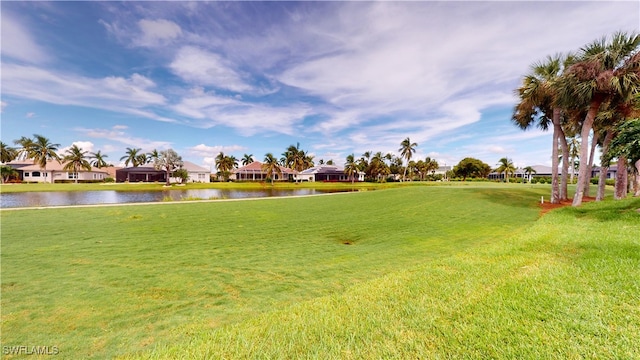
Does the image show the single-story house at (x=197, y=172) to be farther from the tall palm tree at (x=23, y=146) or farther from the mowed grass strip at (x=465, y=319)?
the mowed grass strip at (x=465, y=319)

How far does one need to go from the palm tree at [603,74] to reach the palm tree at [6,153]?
11413 cm

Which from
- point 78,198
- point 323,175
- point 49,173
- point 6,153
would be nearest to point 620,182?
point 78,198

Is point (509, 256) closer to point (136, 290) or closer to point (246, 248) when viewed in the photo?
point (246, 248)

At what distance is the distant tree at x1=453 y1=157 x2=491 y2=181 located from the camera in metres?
84.1

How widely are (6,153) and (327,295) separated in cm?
10905

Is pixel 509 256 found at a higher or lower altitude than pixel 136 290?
higher

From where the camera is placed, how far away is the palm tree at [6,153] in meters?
70.8

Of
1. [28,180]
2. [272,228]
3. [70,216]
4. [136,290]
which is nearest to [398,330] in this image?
[136,290]

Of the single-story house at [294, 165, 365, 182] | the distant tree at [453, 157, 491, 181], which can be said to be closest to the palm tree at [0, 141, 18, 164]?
the single-story house at [294, 165, 365, 182]

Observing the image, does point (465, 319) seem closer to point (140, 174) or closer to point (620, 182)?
point (620, 182)

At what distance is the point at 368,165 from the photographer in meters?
82.4

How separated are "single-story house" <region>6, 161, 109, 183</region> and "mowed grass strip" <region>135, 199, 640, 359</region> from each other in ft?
→ 266

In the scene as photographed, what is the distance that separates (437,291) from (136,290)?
5.81 metres
